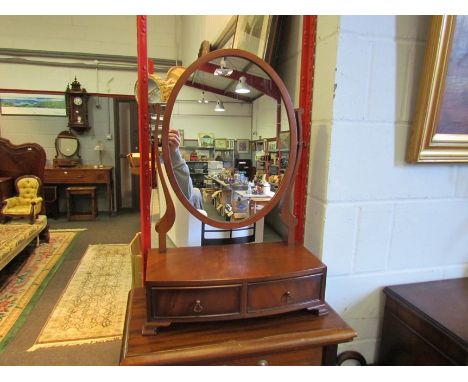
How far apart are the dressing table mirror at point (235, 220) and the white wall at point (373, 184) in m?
0.12

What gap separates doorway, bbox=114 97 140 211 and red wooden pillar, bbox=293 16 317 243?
13.2 feet

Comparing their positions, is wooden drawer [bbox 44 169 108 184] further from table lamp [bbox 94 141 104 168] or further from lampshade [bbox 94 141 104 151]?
lampshade [bbox 94 141 104 151]

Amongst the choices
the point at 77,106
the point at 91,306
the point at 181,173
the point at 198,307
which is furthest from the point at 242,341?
the point at 77,106

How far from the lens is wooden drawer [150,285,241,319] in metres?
0.75

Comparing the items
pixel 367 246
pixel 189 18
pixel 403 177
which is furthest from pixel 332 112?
pixel 189 18

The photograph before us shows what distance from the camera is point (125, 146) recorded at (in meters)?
4.85

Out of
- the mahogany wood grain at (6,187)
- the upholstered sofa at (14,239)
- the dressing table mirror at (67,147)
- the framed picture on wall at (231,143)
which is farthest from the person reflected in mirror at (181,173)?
the dressing table mirror at (67,147)

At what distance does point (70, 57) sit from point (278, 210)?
15.9ft

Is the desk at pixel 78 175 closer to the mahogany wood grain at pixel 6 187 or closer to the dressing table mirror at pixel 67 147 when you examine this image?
the dressing table mirror at pixel 67 147

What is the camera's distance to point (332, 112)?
2.96 ft

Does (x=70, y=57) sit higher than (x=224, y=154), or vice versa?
(x=70, y=57)

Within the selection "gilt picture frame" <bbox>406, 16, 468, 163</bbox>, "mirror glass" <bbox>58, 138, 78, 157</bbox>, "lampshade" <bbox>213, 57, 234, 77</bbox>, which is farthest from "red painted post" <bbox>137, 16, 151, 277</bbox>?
"mirror glass" <bbox>58, 138, 78, 157</bbox>

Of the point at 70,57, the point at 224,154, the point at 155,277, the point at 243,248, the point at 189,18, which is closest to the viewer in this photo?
the point at 155,277
